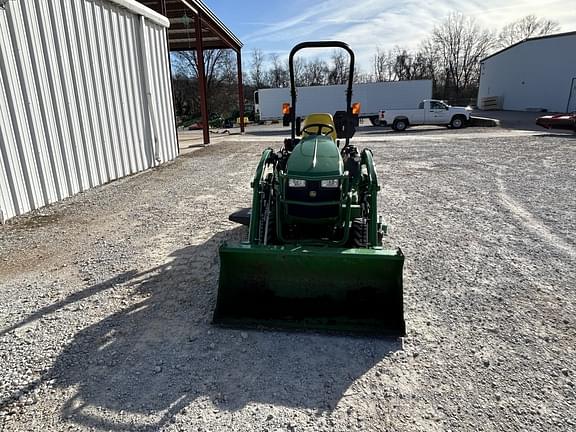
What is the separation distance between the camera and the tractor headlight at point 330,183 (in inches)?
122

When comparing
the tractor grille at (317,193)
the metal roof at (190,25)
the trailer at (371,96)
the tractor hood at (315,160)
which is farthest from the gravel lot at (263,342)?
the trailer at (371,96)

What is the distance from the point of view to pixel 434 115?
2111 cm

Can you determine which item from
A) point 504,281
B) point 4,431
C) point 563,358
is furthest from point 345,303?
point 4,431

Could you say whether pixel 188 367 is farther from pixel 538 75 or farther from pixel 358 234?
pixel 538 75

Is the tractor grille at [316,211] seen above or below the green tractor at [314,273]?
above

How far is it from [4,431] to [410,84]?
27.9 m

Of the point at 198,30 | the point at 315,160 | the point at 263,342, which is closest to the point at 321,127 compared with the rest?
the point at 315,160

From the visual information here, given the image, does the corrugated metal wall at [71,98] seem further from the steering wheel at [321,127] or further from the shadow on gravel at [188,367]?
the steering wheel at [321,127]

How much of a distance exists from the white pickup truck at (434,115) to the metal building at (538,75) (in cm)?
1448

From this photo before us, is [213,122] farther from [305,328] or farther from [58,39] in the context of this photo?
[305,328]

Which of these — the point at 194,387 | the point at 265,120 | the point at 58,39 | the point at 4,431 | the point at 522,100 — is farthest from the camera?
the point at 522,100

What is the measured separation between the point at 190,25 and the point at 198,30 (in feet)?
11.2

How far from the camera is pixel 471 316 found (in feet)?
10.0

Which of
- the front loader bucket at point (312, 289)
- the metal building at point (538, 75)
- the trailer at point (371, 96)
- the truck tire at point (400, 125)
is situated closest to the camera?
the front loader bucket at point (312, 289)
